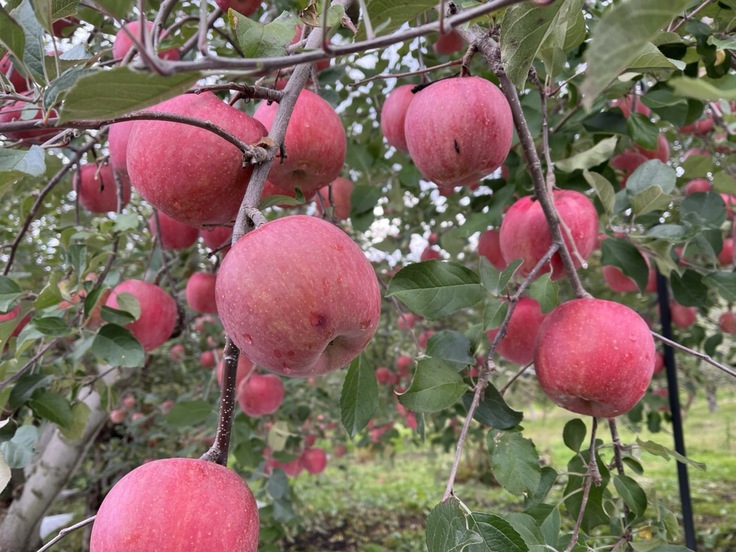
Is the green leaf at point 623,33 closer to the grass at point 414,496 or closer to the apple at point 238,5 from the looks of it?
the apple at point 238,5

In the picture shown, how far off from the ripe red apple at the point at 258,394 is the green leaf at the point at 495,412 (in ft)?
3.65

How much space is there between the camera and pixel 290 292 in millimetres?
578

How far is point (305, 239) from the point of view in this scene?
1.98ft

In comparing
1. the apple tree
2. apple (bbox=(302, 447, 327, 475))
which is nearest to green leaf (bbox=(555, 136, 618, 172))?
the apple tree

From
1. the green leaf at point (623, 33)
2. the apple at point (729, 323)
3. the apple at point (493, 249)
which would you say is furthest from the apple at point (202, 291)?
the apple at point (729, 323)

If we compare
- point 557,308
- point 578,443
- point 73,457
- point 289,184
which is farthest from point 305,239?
point 73,457

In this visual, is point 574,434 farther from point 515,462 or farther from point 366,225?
point 366,225

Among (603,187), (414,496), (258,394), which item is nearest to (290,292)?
(603,187)

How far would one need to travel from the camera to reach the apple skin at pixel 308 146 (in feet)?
2.79

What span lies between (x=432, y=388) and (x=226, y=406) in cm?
35

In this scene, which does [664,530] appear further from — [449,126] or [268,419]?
[268,419]

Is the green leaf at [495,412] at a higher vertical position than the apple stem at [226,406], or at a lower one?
lower

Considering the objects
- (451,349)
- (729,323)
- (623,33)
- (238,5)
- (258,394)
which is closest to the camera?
(623,33)

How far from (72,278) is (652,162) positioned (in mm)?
1335
